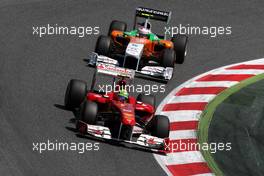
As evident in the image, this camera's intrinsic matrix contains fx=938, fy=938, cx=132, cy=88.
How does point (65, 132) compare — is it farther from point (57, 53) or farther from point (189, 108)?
point (57, 53)

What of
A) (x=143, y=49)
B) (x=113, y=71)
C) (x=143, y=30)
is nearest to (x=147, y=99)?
(x=113, y=71)

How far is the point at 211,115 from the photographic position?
26.2 m

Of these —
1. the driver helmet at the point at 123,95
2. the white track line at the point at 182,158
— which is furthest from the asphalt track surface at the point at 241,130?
the driver helmet at the point at 123,95

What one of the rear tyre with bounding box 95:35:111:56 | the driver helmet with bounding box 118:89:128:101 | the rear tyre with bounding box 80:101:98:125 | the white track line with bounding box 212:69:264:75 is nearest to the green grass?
the white track line with bounding box 212:69:264:75

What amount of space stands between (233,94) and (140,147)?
5129mm

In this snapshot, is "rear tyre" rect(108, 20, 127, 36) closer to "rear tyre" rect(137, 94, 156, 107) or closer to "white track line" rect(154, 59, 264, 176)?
"white track line" rect(154, 59, 264, 176)

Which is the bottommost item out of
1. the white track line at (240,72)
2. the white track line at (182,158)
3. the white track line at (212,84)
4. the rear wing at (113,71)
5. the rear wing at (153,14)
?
the white track line at (182,158)

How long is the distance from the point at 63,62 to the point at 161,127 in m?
6.02

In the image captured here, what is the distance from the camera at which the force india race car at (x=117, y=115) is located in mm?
23484

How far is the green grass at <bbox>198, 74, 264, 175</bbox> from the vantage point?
23520mm

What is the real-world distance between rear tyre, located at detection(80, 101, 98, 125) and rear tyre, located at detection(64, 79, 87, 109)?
1.09 m

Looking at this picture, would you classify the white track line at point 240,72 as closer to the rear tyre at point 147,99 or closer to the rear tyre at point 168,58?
the rear tyre at point 168,58

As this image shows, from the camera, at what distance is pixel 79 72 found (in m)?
28.2

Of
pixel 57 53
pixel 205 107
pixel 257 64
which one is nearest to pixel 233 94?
pixel 205 107
